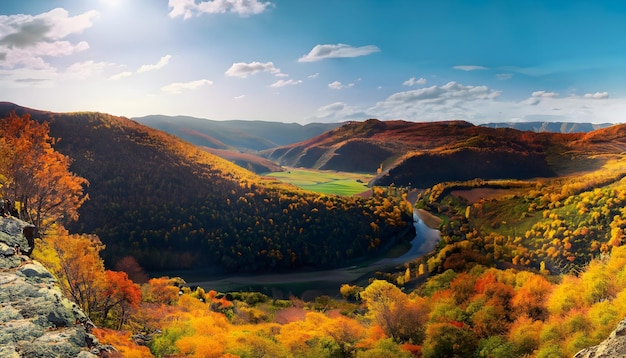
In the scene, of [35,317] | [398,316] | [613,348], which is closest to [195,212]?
[398,316]

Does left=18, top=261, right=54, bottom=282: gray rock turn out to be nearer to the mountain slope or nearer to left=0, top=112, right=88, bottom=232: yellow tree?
left=0, top=112, right=88, bottom=232: yellow tree

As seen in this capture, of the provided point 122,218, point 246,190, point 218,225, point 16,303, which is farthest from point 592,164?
point 16,303

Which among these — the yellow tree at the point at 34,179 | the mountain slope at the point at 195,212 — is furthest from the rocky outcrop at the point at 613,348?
the mountain slope at the point at 195,212

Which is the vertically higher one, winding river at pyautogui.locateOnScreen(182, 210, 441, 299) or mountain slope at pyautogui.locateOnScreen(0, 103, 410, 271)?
mountain slope at pyautogui.locateOnScreen(0, 103, 410, 271)

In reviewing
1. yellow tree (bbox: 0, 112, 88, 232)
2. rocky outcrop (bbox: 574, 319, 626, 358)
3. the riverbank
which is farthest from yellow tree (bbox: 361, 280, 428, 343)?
the riverbank

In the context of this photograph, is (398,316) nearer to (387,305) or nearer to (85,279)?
(387,305)

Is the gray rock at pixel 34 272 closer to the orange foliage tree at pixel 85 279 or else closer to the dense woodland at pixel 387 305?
the dense woodland at pixel 387 305
